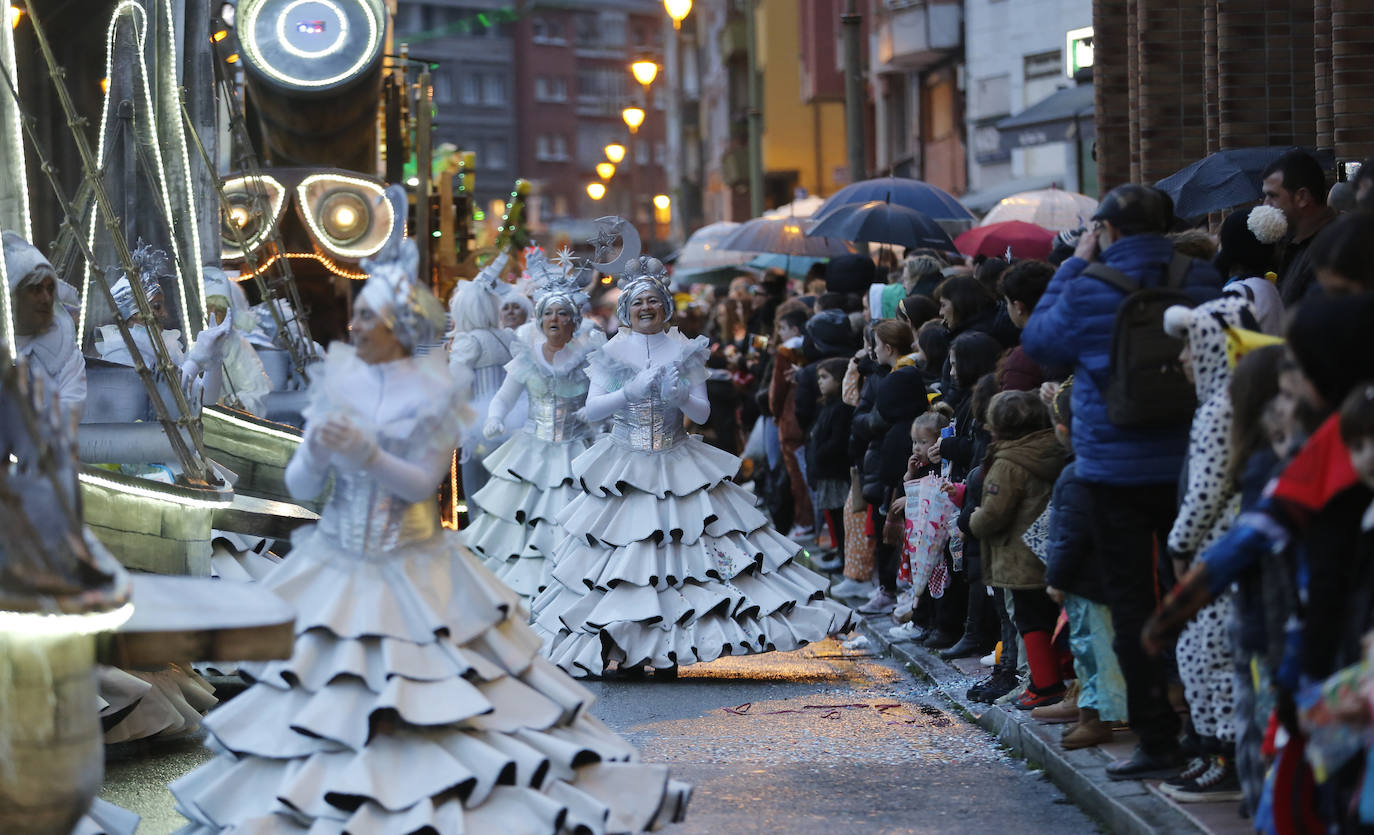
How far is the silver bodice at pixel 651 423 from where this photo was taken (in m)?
10.6

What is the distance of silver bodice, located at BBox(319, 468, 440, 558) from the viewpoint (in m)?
6.21

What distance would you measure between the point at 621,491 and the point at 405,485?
171 inches

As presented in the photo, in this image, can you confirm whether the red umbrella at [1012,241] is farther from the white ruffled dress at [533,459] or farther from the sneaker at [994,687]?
the sneaker at [994,687]

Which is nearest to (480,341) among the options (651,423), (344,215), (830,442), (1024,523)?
(830,442)

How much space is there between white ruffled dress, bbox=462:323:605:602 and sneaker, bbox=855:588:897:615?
6.61ft

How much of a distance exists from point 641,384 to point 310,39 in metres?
8.27

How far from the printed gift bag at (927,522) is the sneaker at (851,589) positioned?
249 cm

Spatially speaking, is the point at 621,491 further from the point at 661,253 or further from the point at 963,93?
the point at 661,253

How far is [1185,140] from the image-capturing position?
14.8 m

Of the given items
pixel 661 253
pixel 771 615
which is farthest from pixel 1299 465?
pixel 661 253

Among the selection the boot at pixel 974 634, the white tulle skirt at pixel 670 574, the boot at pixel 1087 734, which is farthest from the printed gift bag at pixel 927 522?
the boot at pixel 1087 734

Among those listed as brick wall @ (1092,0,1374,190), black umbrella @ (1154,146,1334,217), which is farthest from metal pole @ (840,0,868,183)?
black umbrella @ (1154,146,1334,217)

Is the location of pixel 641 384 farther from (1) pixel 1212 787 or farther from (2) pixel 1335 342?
(2) pixel 1335 342

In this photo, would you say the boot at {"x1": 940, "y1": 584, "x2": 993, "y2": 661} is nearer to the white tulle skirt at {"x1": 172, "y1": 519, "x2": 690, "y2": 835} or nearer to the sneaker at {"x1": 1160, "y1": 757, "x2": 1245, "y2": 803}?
the sneaker at {"x1": 1160, "y1": 757, "x2": 1245, "y2": 803}
